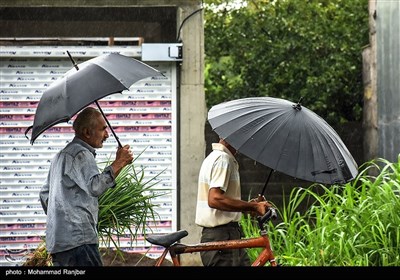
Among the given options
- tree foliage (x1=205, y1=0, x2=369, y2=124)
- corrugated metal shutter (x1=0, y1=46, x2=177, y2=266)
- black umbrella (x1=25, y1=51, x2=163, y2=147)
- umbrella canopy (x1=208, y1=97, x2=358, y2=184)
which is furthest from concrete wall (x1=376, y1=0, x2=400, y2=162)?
black umbrella (x1=25, y1=51, x2=163, y2=147)

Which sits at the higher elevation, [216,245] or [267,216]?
[267,216]

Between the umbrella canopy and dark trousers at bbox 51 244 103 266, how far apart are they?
134 centimetres

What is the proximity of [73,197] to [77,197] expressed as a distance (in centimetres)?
3

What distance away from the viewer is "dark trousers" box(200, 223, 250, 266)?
845 cm

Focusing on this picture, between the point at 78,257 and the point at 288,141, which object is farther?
the point at 288,141

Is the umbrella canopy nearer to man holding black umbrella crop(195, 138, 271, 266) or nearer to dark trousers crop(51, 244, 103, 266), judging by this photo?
man holding black umbrella crop(195, 138, 271, 266)

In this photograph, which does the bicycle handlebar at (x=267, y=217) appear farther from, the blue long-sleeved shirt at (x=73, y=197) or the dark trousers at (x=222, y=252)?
the blue long-sleeved shirt at (x=73, y=197)

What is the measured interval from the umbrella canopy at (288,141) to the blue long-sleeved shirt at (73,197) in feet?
3.67

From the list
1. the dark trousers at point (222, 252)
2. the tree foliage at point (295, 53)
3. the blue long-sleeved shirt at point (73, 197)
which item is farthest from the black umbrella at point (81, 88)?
the tree foliage at point (295, 53)

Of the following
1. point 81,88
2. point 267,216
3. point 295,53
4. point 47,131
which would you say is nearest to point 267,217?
point 267,216

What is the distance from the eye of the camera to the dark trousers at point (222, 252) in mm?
8453

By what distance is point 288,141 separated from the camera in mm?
8273

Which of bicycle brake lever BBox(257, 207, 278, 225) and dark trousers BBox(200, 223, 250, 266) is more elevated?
bicycle brake lever BBox(257, 207, 278, 225)

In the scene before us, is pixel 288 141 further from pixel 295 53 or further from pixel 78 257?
pixel 295 53
